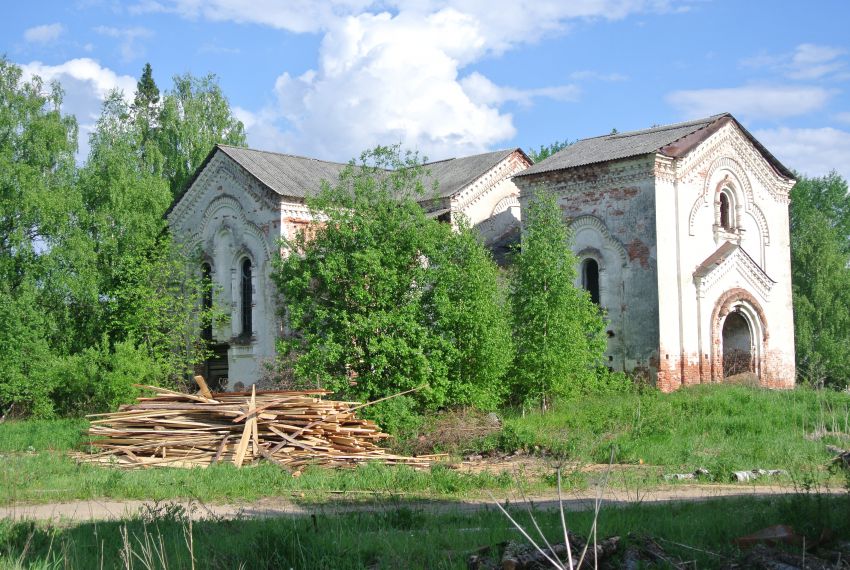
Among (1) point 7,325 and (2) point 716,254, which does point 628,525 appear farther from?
(1) point 7,325

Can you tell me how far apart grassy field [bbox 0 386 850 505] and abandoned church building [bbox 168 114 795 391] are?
A: 8.63 ft

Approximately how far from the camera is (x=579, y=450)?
16.4 metres

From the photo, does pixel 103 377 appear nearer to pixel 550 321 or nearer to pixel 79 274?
pixel 79 274

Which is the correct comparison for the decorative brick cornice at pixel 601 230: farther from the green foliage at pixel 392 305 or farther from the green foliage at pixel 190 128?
the green foliage at pixel 190 128

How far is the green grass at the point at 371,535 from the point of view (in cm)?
766

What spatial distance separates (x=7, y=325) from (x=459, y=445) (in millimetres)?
15495

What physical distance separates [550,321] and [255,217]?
9773mm

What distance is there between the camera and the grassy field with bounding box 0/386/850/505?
1309cm

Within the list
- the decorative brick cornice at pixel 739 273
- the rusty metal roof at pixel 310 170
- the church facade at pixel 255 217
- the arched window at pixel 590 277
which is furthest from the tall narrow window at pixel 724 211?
the rusty metal roof at pixel 310 170

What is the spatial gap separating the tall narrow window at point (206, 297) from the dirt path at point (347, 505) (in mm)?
15138

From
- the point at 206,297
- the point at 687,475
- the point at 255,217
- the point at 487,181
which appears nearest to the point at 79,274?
the point at 206,297

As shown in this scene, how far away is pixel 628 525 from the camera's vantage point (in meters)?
8.84

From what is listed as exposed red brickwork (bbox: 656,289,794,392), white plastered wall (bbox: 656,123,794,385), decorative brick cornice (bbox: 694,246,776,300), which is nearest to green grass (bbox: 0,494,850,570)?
exposed red brickwork (bbox: 656,289,794,392)

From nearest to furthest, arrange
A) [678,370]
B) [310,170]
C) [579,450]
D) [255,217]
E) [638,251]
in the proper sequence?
[579,450] → [678,370] → [638,251] → [255,217] → [310,170]
